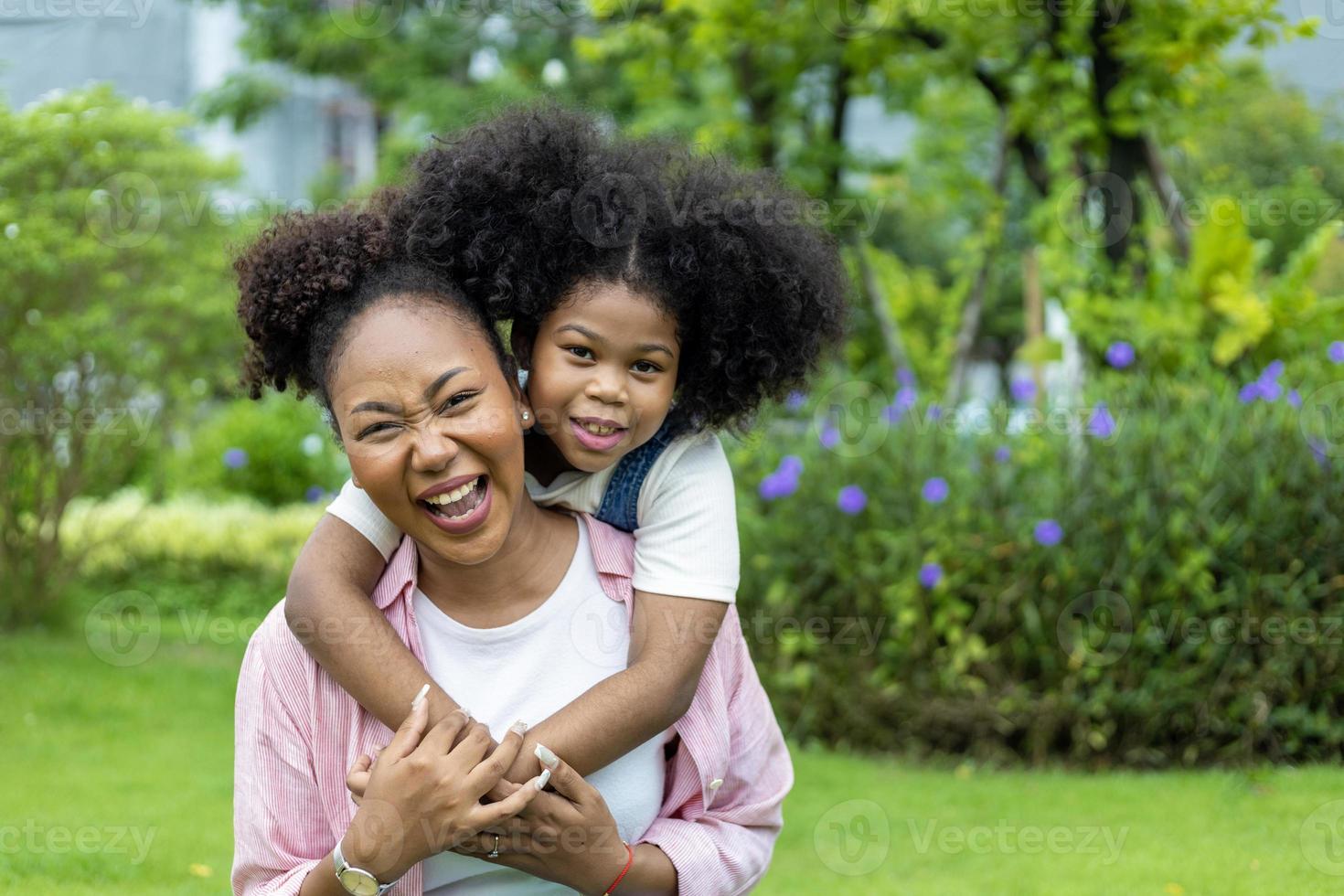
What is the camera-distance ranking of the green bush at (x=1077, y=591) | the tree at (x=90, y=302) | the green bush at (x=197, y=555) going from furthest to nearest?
the green bush at (x=197, y=555)
the tree at (x=90, y=302)
the green bush at (x=1077, y=591)

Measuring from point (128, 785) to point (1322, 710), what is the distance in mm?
4758

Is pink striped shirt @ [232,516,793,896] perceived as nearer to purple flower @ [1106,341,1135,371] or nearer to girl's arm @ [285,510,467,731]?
girl's arm @ [285,510,467,731]

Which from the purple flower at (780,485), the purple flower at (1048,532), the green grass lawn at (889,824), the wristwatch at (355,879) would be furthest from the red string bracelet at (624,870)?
the purple flower at (780,485)

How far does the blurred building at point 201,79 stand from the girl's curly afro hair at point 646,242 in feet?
31.5

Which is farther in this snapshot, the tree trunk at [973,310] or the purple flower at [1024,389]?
the tree trunk at [973,310]

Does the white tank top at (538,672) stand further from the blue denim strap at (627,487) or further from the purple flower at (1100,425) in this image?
the purple flower at (1100,425)

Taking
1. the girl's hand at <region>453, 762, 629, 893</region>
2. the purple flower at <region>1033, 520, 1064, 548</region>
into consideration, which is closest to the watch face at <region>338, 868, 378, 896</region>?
the girl's hand at <region>453, 762, 629, 893</region>

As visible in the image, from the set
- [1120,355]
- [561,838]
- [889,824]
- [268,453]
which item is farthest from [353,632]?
[268,453]

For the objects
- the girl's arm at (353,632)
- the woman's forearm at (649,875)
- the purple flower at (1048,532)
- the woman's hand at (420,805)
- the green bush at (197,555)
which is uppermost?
the girl's arm at (353,632)

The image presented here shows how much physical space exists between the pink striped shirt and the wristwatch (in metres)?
0.03

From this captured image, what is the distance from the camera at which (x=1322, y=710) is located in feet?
18.1

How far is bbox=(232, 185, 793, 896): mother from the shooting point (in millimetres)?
1994

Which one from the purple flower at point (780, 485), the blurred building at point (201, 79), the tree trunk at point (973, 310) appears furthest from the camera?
the blurred building at point (201, 79)

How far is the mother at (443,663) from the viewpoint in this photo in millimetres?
1994
